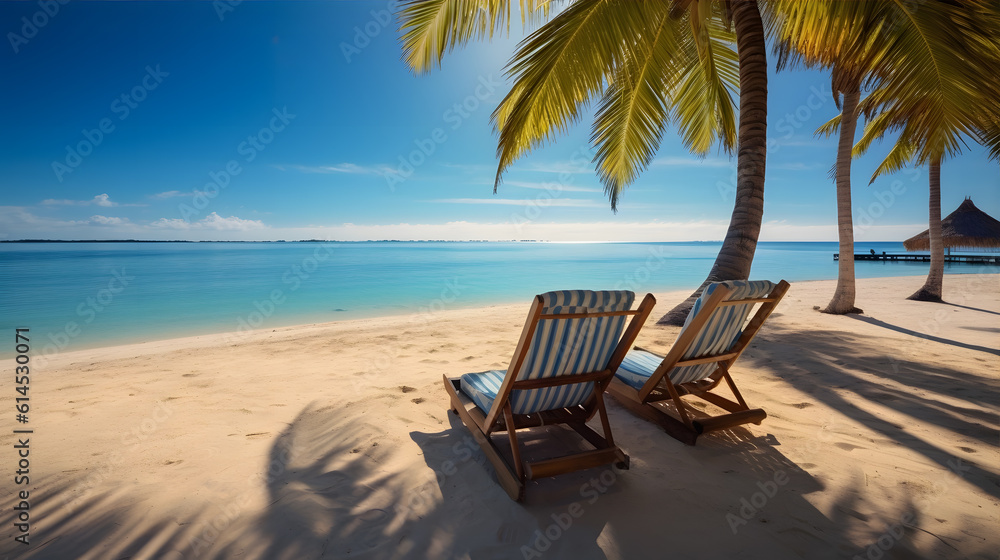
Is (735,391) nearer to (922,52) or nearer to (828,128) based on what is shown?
(922,52)

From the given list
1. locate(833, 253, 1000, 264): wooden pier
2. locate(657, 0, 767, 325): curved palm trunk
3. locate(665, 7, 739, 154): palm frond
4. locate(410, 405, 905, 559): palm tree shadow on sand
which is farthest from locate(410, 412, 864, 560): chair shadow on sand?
locate(833, 253, 1000, 264): wooden pier

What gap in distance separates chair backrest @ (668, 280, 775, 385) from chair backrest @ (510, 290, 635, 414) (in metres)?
0.49

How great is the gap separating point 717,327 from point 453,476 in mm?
1940

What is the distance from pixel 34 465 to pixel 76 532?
3.44 ft

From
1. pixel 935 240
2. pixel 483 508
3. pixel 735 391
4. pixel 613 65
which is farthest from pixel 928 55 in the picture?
pixel 935 240

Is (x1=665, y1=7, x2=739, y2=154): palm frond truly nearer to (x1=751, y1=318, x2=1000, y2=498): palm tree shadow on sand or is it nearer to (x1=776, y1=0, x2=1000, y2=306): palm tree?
(x1=776, y1=0, x2=1000, y2=306): palm tree

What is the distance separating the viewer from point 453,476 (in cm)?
228

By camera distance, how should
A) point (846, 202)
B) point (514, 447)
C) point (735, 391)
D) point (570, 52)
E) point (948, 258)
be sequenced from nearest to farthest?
point (514, 447) < point (735, 391) < point (570, 52) < point (846, 202) < point (948, 258)

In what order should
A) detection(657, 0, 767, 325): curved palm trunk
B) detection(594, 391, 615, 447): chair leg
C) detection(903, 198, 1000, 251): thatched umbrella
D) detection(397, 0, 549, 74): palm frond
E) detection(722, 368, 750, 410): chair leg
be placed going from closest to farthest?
detection(594, 391, 615, 447): chair leg
detection(722, 368, 750, 410): chair leg
detection(397, 0, 549, 74): palm frond
detection(657, 0, 767, 325): curved palm trunk
detection(903, 198, 1000, 251): thatched umbrella

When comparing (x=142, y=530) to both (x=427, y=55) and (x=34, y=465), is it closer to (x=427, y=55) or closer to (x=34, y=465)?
(x=34, y=465)

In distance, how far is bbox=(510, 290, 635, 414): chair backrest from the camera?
6.70 ft

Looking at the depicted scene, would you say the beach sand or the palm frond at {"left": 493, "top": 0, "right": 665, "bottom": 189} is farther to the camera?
the palm frond at {"left": 493, "top": 0, "right": 665, "bottom": 189}

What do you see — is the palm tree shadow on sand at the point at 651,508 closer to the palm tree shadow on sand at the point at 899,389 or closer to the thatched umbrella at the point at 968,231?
the palm tree shadow on sand at the point at 899,389

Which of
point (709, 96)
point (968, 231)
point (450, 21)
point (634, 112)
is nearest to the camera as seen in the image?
point (450, 21)
